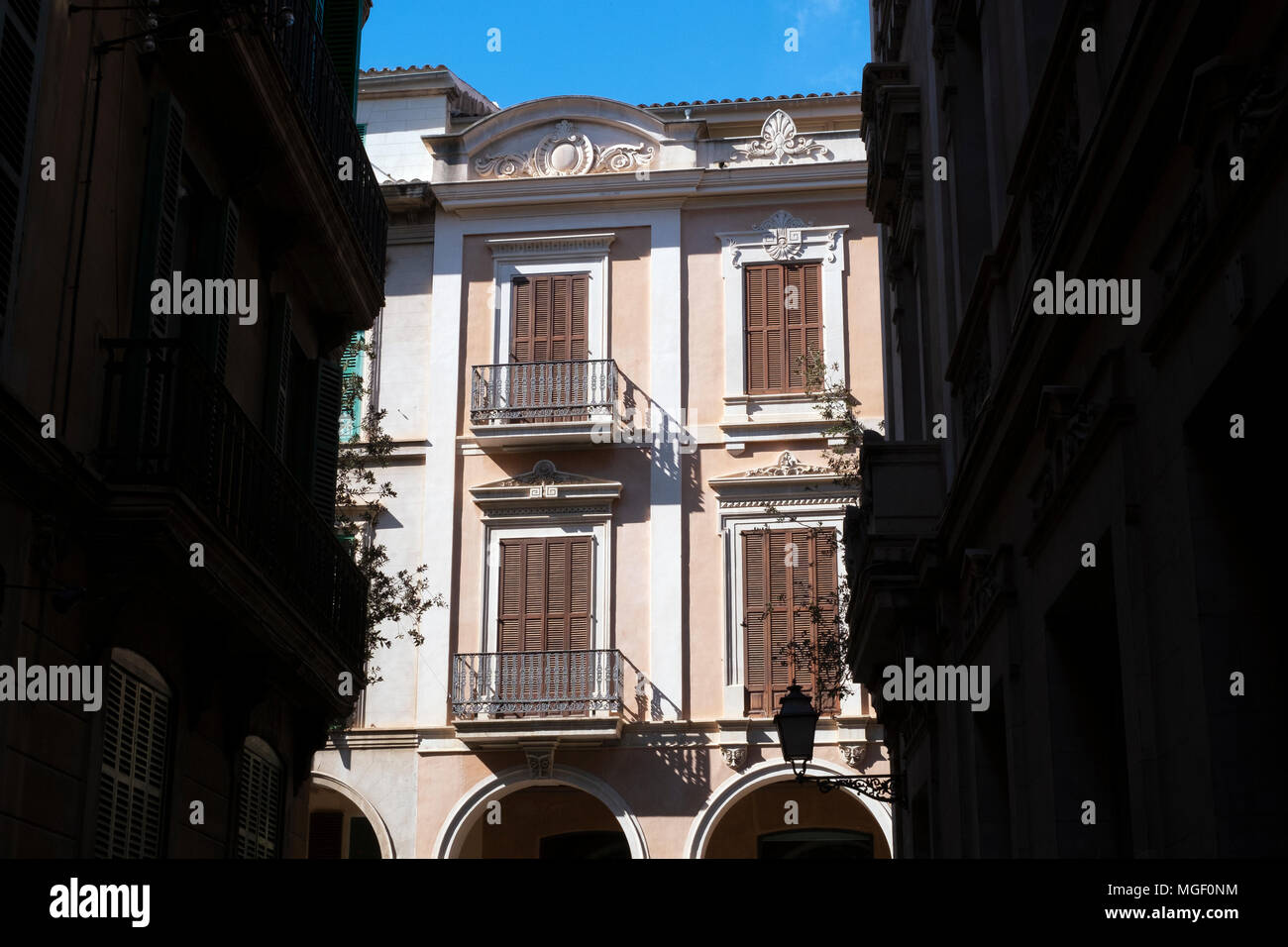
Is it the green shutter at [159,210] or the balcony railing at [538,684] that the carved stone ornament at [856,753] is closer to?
the balcony railing at [538,684]

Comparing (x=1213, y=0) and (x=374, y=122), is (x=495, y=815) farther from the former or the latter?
(x=1213, y=0)

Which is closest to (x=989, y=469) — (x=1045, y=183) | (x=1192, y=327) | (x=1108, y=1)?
(x=1045, y=183)

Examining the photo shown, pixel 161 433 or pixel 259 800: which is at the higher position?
pixel 161 433

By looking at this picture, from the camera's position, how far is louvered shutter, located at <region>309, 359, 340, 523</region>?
14.3 meters

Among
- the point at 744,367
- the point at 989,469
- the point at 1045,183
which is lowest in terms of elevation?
the point at 989,469

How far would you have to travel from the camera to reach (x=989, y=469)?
9680 millimetres

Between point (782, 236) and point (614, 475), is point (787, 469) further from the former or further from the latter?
point (782, 236)

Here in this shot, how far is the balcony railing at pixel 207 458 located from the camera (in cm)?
913

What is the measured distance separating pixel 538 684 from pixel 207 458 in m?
15.1

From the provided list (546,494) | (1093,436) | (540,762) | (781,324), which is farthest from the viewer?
(781,324)

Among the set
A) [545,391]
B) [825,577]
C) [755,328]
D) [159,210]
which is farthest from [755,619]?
[159,210]

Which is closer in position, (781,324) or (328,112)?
(328,112)

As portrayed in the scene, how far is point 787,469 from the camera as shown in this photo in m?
25.0
